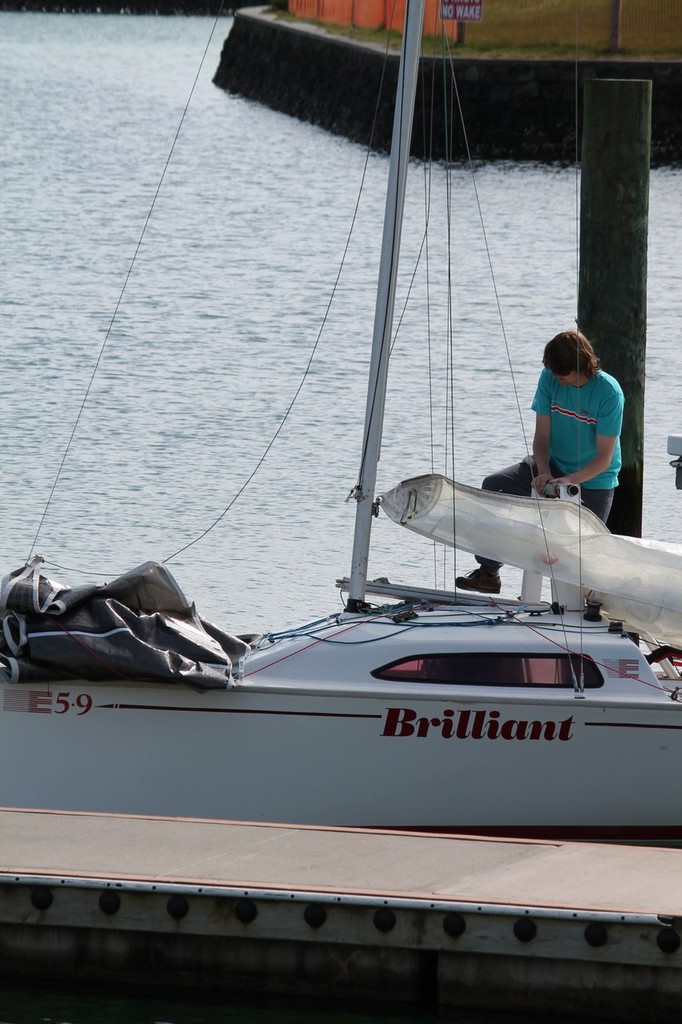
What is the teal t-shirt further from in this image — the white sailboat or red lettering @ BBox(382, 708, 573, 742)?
red lettering @ BBox(382, 708, 573, 742)

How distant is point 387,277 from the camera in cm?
832

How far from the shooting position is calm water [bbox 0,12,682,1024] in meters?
13.6

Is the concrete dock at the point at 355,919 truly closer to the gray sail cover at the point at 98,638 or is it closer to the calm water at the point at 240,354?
the calm water at the point at 240,354

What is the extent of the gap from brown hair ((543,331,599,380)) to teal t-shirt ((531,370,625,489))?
92mm

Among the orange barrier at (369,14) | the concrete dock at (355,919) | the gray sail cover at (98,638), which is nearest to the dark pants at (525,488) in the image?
the gray sail cover at (98,638)

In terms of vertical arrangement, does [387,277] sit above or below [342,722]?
above

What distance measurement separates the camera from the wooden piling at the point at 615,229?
11.3 m

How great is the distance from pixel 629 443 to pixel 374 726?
13.9 ft

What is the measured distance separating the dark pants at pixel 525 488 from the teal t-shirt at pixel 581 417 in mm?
45

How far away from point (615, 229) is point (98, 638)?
4.99 meters

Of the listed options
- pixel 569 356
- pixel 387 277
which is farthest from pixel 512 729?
pixel 387 277

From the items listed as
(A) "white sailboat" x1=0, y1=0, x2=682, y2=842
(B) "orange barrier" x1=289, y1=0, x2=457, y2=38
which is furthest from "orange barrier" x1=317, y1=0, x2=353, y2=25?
(A) "white sailboat" x1=0, y1=0, x2=682, y2=842

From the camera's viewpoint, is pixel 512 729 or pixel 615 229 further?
pixel 615 229

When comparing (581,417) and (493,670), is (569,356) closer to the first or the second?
(581,417)
